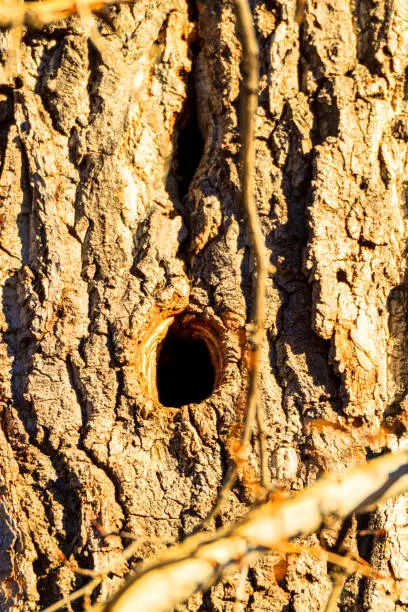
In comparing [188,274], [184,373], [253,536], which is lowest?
[253,536]

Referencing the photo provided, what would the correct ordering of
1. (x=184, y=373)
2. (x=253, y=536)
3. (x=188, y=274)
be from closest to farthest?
1. (x=253, y=536)
2. (x=188, y=274)
3. (x=184, y=373)

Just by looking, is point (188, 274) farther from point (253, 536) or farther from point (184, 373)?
point (253, 536)

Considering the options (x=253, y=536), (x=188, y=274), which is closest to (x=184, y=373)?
(x=188, y=274)

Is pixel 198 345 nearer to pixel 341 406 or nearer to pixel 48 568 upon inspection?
pixel 341 406

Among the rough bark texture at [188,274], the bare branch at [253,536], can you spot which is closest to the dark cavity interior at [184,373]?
the rough bark texture at [188,274]

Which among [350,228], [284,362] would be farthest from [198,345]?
[350,228]

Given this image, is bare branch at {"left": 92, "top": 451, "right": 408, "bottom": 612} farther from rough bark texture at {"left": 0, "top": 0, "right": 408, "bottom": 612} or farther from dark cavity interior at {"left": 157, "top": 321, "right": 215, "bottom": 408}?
dark cavity interior at {"left": 157, "top": 321, "right": 215, "bottom": 408}

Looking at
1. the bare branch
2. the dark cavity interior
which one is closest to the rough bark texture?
the dark cavity interior
